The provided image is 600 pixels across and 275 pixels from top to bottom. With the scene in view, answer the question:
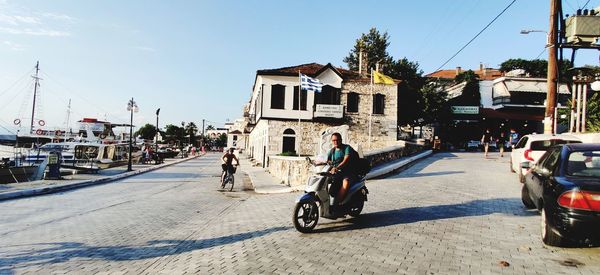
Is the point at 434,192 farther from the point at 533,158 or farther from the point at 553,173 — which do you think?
the point at 553,173

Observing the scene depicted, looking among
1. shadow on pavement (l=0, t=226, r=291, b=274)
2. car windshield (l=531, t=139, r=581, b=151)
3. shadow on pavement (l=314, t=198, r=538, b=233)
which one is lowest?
shadow on pavement (l=0, t=226, r=291, b=274)

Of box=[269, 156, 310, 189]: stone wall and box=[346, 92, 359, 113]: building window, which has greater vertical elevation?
box=[346, 92, 359, 113]: building window

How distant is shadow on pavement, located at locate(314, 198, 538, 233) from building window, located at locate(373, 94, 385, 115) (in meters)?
25.4

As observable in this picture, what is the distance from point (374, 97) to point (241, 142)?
59331mm

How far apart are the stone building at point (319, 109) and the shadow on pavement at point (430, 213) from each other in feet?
74.7

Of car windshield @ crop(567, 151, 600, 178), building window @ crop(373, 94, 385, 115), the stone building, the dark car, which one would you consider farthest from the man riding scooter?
building window @ crop(373, 94, 385, 115)

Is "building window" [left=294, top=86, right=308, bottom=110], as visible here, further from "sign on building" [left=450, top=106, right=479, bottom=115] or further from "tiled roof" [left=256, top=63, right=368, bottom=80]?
"sign on building" [left=450, top=106, right=479, bottom=115]

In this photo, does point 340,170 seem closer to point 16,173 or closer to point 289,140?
point 16,173

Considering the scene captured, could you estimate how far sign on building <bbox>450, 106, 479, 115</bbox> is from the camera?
158 feet

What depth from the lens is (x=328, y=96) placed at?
112 feet

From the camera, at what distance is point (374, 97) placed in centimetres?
3491

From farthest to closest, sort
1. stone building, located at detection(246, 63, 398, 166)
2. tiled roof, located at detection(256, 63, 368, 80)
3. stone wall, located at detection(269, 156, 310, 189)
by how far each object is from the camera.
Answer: stone building, located at detection(246, 63, 398, 166) < tiled roof, located at detection(256, 63, 368, 80) < stone wall, located at detection(269, 156, 310, 189)

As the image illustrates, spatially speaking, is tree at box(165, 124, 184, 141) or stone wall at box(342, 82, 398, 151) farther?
tree at box(165, 124, 184, 141)

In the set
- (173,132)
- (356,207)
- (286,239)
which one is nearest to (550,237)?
(356,207)
